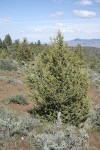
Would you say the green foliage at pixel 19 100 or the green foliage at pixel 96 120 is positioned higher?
the green foliage at pixel 96 120

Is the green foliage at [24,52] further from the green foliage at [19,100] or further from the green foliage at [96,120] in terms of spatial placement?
the green foliage at [96,120]

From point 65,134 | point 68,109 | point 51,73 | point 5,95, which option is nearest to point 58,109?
point 68,109

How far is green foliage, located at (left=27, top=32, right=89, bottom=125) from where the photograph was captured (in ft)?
42.6

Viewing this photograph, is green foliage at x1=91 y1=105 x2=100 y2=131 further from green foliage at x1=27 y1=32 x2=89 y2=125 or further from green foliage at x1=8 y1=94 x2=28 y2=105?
green foliage at x1=8 y1=94 x2=28 y2=105

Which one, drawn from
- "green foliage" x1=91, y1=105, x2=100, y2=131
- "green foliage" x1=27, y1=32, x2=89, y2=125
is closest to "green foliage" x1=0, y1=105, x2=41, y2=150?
"green foliage" x1=27, y1=32, x2=89, y2=125

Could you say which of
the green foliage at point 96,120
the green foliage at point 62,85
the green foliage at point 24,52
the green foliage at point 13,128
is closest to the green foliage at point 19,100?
the green foliage at point 62,85

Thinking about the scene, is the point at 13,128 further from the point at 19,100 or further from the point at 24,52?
the point at 24,52

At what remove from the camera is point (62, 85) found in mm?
12969

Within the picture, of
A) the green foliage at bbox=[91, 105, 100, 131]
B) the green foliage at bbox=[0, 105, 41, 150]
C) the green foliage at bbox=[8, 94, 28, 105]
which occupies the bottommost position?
the green foliage at bbox=[8, 94, 28, 105]

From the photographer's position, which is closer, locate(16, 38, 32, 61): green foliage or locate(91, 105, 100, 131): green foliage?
locate(91, 105, 100, 131): green foliage

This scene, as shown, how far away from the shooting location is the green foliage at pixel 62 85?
12977mm

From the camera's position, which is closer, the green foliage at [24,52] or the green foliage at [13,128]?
the green foliage at [13,128]

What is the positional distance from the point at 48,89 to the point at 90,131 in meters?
2.57

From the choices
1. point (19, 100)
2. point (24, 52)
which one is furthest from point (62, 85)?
point (24, 52)
